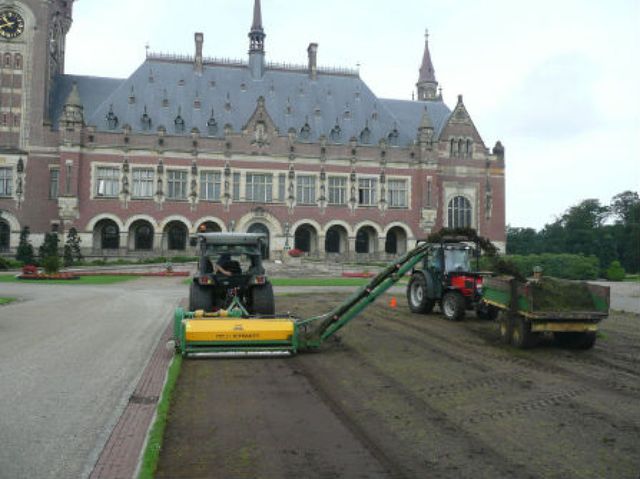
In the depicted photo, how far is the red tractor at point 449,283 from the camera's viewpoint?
16.2m

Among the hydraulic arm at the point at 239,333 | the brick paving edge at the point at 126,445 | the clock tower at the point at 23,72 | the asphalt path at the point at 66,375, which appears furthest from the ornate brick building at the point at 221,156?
the brick paving edge at the point at 126,445

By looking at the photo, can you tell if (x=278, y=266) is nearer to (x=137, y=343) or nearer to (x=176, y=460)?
(x=137, y=343)

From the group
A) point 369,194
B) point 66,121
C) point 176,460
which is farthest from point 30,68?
point 176,460

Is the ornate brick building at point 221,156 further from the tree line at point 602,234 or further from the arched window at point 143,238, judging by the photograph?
the tree line at point 602,234

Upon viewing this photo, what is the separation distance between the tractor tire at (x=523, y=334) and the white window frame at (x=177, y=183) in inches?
1624

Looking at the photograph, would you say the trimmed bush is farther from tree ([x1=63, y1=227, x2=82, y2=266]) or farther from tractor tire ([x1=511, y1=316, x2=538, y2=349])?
tree ([x1=63, y1=227, x2=82, y2=266])

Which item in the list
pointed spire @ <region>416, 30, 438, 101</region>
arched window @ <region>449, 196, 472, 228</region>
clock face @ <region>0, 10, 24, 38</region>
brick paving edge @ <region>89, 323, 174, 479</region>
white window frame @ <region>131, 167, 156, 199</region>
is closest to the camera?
brick paving edge @ <region>89, 323, 174, 479</region>

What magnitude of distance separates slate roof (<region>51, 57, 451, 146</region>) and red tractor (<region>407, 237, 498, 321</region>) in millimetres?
36645

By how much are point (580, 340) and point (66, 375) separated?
987 centimetres

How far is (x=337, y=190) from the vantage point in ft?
174

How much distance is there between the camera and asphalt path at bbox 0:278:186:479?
5.65 m

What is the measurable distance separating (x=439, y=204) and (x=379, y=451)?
167 ft

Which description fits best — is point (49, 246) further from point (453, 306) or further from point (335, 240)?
point (453, 306)

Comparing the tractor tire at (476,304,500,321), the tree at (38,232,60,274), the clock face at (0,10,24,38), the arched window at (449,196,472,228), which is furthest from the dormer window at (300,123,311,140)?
the tractor tire at (476,304,500,321)
